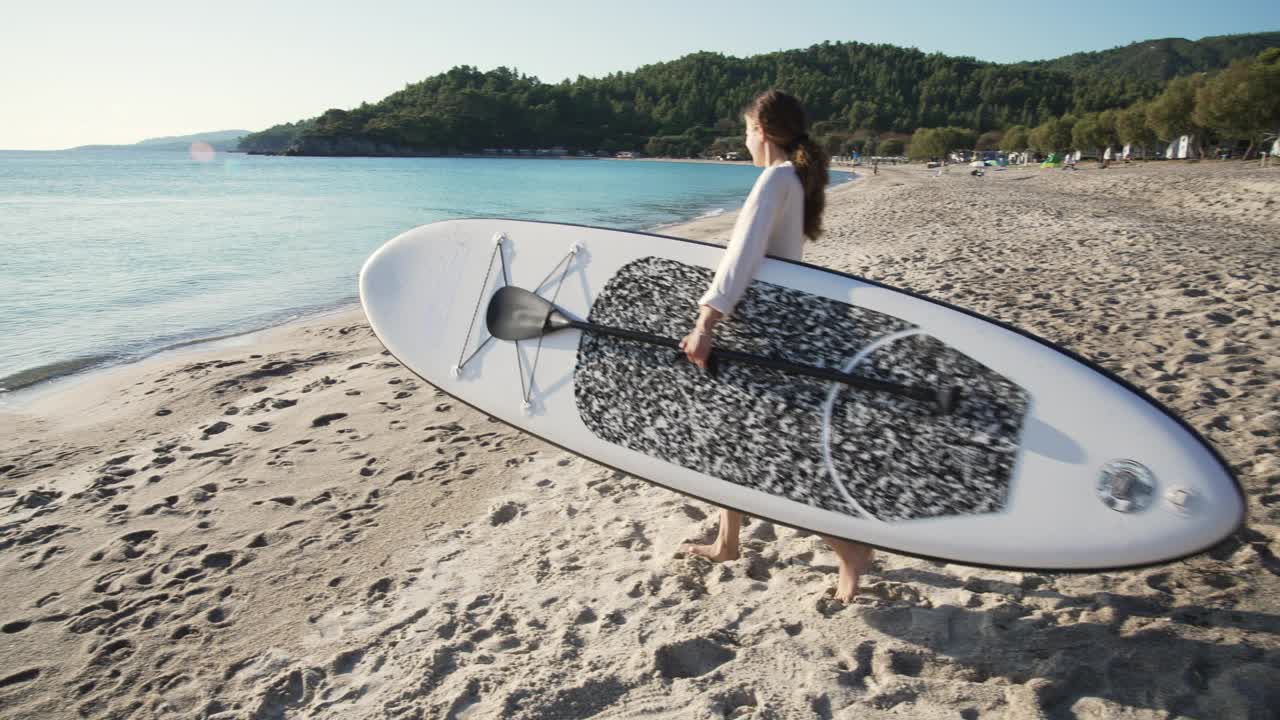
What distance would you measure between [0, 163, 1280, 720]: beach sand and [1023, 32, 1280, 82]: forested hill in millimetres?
217654

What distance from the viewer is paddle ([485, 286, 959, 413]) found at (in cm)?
227

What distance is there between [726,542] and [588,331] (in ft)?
3.35

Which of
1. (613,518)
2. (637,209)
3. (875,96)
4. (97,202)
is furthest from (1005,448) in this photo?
(875,96)

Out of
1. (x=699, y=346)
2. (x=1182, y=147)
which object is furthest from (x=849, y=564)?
(x=1182, y=147)

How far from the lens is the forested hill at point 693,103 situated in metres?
107

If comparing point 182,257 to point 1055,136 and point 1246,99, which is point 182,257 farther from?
point 1055,136

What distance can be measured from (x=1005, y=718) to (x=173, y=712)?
2.50m

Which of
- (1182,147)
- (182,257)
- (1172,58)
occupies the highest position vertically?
Result: (1172,58)

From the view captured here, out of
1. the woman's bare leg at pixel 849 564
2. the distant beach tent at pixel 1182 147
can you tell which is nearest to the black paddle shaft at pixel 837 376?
the woman's bare leg at pixel 849 564

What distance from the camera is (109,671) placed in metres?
2.45

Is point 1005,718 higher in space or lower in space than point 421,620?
higher

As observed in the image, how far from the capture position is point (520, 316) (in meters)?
3.19

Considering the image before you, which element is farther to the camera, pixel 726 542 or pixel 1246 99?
pixel 1246 99

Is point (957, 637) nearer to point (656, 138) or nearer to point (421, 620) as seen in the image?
point (421, 620)
